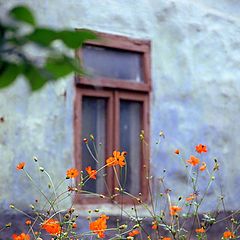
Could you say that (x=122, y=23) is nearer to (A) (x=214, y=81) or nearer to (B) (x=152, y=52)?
(B) (x=152, y=52)

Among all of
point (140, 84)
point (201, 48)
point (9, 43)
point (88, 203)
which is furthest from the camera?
point (201, 48)

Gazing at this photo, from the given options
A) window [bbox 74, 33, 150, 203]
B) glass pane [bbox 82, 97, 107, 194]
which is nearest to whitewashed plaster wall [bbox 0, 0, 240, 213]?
window [bbox 74, 33, 150, 203]

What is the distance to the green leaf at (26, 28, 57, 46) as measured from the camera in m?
0.66

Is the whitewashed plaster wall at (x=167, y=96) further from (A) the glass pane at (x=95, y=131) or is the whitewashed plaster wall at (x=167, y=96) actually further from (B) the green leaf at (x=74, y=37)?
(B) the green leaf at (x=74, y=37)

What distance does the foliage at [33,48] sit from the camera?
66 cm

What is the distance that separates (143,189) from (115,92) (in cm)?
75

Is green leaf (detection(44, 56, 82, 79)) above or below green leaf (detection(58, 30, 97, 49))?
below

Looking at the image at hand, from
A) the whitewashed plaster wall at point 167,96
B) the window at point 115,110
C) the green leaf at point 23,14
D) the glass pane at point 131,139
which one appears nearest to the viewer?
the green leaf at point 23,14

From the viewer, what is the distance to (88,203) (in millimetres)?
5176

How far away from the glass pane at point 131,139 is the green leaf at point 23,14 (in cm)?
487

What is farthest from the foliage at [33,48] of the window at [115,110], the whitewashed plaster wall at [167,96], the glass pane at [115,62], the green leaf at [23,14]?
the glass pane at [115,62]

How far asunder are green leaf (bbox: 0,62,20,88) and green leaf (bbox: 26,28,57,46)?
32mm

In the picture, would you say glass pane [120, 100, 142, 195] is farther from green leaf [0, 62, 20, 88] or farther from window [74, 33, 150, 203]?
green leaf [0, 62, 20, 88]

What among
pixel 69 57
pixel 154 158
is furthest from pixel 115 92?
pixel 69 57
